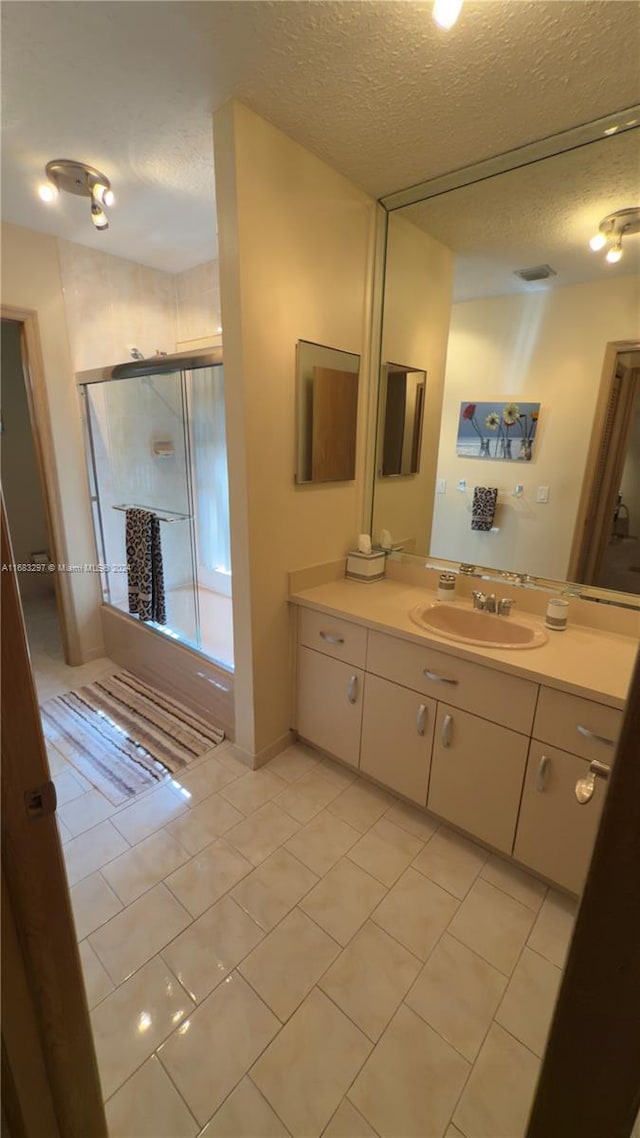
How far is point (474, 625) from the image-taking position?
193 centimetres

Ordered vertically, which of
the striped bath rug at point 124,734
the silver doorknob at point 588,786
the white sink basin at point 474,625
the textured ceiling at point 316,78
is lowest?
the striped bath rug at point 124,734

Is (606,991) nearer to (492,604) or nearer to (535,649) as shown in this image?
(535,649)

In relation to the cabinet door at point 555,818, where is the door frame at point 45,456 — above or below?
above

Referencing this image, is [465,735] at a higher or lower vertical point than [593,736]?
lower

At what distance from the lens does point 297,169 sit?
5.66 ft

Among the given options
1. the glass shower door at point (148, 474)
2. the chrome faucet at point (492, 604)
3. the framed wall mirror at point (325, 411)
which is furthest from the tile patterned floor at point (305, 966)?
the framed wall mirror at point (325, 411)

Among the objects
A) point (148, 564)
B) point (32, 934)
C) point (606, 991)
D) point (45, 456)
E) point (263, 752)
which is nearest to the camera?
point (606, 991)

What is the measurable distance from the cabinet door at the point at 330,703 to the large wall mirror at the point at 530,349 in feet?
2.40

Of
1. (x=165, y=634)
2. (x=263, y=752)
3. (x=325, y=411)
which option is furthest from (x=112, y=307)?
(x=263, y=752)

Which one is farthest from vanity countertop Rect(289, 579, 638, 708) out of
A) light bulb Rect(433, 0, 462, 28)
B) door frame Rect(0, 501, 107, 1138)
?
light bulb Rect(433, 0, 462, 28)

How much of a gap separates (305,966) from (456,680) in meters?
0.98

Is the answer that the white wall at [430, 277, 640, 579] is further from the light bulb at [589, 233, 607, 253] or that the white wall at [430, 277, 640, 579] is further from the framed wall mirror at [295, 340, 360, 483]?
the framed wall mirror at [295, 340, 360, 483]

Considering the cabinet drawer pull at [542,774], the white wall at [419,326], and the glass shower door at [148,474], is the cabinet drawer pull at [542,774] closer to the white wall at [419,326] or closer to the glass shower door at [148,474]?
the white wall at [419,326]

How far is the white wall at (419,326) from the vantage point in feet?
6.84
